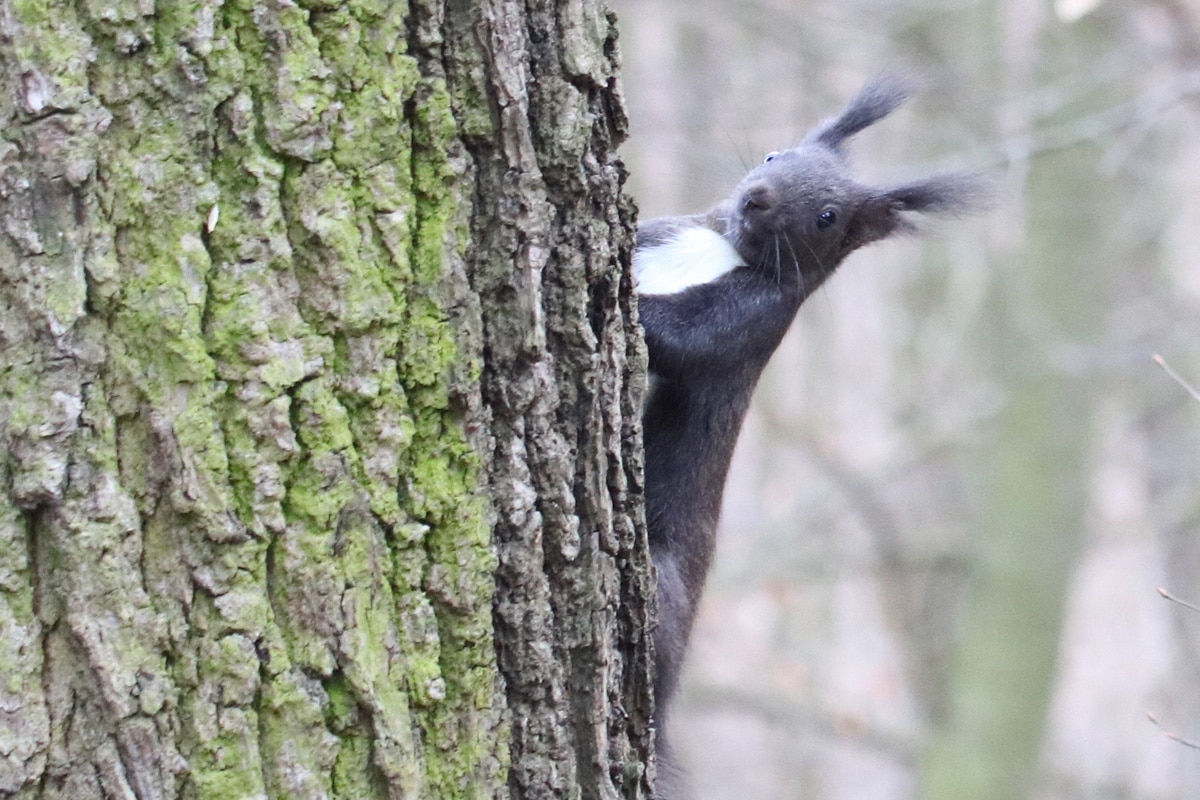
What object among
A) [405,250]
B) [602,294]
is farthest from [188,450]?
[602,294]

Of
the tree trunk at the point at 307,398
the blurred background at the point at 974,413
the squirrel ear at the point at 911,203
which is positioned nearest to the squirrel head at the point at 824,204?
the squirrel ear at the point at 911,203

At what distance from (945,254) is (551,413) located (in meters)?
7.14

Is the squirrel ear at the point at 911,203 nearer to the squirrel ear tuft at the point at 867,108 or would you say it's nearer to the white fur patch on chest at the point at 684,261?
the squirrel ear tuft at the point at 867,108

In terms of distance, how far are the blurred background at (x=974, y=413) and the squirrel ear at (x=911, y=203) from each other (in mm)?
94

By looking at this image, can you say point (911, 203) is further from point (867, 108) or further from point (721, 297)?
point (721, 297)

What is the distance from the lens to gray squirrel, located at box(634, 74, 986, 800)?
2646mm

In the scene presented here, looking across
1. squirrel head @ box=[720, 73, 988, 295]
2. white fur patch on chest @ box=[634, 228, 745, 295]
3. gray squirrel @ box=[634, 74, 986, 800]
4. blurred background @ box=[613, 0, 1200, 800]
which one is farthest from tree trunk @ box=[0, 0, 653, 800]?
blurred background @ box=[613, 0, 1200, 800]

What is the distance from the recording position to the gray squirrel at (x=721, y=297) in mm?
2646

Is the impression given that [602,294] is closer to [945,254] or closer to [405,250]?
[405,250]

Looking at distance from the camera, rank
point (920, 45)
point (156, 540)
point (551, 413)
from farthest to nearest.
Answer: point (920, 45) → point (551, 413) → point (156, 540)

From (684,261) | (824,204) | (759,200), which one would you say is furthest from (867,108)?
(684,261)

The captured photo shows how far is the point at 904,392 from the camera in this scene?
971 centimetres

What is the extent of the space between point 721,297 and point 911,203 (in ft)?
1.95

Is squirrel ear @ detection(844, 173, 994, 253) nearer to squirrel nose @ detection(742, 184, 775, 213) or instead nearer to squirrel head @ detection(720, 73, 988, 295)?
squirrel head @ detection(720, 73, 988, 295)
